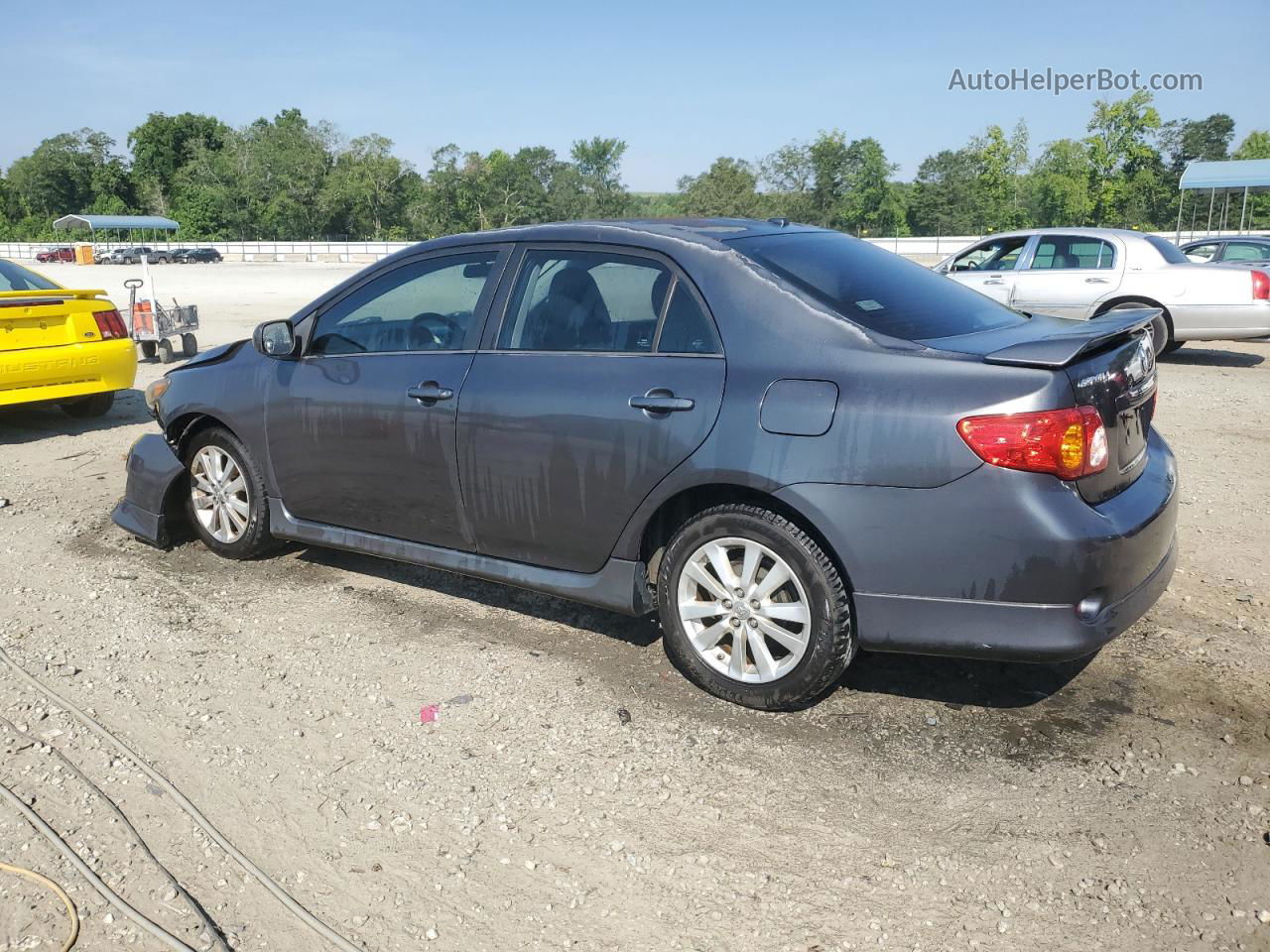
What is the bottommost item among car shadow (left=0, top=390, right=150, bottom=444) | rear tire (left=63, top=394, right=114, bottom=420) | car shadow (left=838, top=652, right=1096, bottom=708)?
car shadow (left=838, top=652, right=1096, bottom=708)

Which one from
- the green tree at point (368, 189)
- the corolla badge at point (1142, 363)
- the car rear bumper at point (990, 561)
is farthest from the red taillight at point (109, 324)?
the green tree at point (368, 189)

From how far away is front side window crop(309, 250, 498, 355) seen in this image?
14.7ft

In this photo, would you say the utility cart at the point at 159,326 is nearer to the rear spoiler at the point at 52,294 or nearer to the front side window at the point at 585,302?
the rear spoiler at the point at 52,294

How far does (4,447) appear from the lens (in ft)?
28.2

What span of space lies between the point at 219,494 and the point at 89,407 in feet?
16.9

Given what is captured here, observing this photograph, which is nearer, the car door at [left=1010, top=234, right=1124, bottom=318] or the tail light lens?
the tail light lens

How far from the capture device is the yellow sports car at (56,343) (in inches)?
332

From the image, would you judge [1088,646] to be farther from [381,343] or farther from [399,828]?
[381,343]

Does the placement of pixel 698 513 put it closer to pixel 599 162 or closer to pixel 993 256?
pixel 993 256

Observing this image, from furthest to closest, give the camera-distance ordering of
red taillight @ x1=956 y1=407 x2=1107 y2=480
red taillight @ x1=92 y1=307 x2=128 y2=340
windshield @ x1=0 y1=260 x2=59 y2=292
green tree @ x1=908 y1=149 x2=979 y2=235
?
green tree @ x1=908 y1=149 x2=979 y2=235
red taillight @ x1=92 y1=307 x2=128 y2=340
windshield @ x1=0 y1=260 x2=59 y2=292
red taillight @ x1=956 y1=407 x2=1107 y2=480

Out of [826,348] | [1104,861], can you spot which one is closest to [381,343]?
[826,348]

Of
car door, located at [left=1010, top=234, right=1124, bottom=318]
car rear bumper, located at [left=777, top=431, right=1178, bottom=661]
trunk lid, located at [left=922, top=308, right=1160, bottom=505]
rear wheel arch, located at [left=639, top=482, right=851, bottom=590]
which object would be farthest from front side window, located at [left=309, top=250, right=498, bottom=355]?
car door, located at [left=1010, top=234, right=1124, bottom=318]

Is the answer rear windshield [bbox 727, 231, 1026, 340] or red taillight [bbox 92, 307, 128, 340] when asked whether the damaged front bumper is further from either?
red taillight [bbox 92, 307, 128, 340]

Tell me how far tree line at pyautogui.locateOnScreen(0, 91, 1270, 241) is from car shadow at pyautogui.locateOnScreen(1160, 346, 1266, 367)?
197 ft
